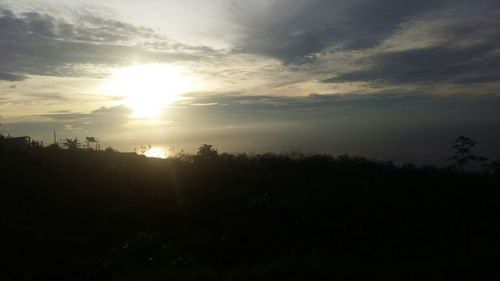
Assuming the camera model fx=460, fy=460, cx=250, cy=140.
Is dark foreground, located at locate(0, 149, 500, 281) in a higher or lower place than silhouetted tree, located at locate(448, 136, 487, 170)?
lower

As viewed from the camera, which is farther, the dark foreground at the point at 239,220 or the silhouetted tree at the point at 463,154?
the silhouetted tree at the point at 463,154

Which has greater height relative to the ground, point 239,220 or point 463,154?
point 463,154

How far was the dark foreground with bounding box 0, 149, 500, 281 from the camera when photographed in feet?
31.1

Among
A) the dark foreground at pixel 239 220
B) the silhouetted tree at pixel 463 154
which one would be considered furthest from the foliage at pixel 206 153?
the silhouetted tree at pixel 463 154

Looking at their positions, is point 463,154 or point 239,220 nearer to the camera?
point 239,220

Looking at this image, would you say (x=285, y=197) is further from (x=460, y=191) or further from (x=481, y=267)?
(x=481, y=267)

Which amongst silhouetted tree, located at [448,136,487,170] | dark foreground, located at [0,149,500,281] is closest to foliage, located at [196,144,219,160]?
dark foreground, located at [0,149,500,281]

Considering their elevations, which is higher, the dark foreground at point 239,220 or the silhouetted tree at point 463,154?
the silhouetted tree at point 463,154

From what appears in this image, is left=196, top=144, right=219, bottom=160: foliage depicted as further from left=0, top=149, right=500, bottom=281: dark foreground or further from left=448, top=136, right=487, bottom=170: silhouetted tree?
left=448, top=136, right=487, bottom=170: silhouetted tree

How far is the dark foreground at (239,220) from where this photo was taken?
9.49m

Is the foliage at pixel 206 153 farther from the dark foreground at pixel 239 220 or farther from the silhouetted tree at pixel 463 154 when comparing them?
the silhouetted tree at pixel 463 154

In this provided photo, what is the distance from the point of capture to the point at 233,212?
48.7 feet

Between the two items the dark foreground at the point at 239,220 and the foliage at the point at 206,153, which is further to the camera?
the foliage at the point at 206,153

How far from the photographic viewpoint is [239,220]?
541 inches
